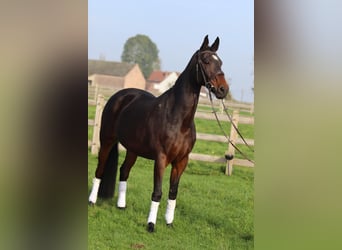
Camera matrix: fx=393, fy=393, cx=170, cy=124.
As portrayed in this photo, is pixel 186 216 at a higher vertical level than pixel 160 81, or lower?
lower

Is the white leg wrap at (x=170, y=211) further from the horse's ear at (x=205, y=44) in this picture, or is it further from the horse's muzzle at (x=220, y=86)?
the horse's ear at (x=205, y=44)

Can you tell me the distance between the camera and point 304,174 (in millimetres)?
1453

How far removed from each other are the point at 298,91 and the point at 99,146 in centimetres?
103

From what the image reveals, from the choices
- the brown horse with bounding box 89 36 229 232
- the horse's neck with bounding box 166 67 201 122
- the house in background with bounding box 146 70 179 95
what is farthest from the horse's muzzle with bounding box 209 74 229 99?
the house in background with bounding box 146 70 179 95

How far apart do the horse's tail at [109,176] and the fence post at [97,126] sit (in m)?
0.09

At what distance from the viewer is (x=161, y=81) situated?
191 cm

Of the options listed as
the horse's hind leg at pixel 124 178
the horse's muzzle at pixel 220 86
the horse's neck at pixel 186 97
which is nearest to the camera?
the horse's muzzle at pixel 220 86

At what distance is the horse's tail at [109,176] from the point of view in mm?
1983

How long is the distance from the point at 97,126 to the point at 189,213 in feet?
2.10

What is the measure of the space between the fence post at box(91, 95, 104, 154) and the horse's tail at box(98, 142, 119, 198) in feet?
0.28

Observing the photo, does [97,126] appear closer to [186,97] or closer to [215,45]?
[186,97]

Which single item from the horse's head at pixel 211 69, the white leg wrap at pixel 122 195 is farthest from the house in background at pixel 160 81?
the white leg wrap at pixel 122 195

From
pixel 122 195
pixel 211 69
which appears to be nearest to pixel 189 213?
pixel 122 195

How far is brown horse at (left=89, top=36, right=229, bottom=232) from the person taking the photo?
1.71 m
